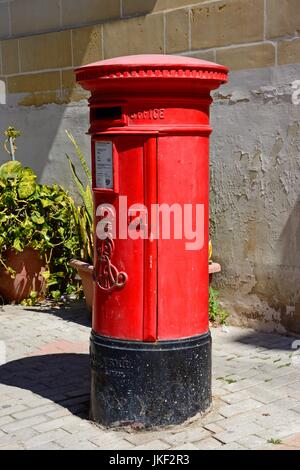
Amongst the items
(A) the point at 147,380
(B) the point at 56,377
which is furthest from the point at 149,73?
(B) the point at 56,377

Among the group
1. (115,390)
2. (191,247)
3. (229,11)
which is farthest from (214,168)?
(115,390)

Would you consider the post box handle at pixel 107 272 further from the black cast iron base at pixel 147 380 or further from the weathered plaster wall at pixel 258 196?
the weathered plaster wall at pixel 258 196

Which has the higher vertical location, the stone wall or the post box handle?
the stone wall

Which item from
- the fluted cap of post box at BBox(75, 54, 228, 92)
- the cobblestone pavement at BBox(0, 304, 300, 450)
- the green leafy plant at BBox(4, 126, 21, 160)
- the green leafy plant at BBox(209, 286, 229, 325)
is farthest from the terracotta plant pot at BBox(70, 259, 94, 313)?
the fluted cap of post box at BBox(75, 54, 228, 92)

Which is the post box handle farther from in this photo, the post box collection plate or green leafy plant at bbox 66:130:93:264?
green leafy plant at bbox 66:130:93:264

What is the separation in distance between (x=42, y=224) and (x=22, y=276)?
554mm

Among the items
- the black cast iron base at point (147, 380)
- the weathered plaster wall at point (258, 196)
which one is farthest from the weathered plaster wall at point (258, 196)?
the black cast iron base at point (147, 380)

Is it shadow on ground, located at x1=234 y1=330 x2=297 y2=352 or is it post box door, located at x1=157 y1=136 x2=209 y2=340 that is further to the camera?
shadow on ground, located at x1=234 y1=330 x2=297 y2=352

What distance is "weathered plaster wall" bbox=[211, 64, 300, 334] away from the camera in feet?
19.2

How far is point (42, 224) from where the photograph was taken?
23.6 feet

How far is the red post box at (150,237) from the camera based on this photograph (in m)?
3.93

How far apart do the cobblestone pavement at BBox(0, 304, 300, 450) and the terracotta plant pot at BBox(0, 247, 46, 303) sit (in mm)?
723

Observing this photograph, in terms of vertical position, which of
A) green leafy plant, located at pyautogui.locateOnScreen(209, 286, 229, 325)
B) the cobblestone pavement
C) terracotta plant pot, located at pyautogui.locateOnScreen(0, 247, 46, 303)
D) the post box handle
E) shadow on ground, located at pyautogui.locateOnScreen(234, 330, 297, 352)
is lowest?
the cobblestone pavement

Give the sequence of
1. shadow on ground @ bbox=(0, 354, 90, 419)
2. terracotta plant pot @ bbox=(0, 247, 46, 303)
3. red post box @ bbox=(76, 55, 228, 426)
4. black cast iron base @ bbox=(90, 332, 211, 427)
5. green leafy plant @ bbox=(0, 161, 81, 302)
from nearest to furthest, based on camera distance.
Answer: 1. red post box @ bbox=(76, 55, 228, 426)
2. black cast iron base @ bbox=(90, 332, 211, 427)
3. shadow on ground @ bbox=(0, 354, 90, 419)
4. green leafy plant @ bbox=(0, 161, 81, 302)
5. terracotta plant pot @ bbox=(0, 247, 46, 303)
